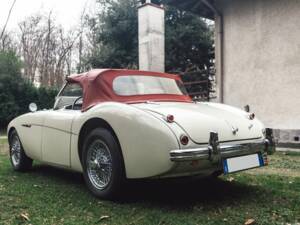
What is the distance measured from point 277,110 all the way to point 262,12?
267cm

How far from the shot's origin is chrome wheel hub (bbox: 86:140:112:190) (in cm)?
389

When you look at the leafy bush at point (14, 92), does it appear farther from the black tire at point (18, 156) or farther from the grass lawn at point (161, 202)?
the grass lawn at point (161, 202)

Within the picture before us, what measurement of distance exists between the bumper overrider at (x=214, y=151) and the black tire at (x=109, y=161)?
667mm

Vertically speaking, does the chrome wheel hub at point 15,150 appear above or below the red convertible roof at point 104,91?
below

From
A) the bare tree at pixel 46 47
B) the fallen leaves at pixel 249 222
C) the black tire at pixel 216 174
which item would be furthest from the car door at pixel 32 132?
the bare tree at pixel 46 47

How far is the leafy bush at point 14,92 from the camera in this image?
17.0 metres

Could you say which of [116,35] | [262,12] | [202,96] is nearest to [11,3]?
[116,35]

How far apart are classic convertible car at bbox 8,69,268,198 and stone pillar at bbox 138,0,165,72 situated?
7.18 meters

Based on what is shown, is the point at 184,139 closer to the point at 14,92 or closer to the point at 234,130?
the point at 234,130

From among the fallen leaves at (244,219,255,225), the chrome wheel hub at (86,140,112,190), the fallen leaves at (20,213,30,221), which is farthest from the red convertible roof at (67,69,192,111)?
the fallen leaves at (244,219,255,225)

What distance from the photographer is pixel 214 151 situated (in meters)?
3.41

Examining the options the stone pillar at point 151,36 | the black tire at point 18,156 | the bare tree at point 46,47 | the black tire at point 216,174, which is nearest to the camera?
the black tire at point 216,174

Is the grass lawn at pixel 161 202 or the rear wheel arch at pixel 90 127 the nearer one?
the grass lawn at pixel 161 202

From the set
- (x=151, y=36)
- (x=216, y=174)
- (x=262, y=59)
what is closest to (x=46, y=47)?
(x=151, y=36)
